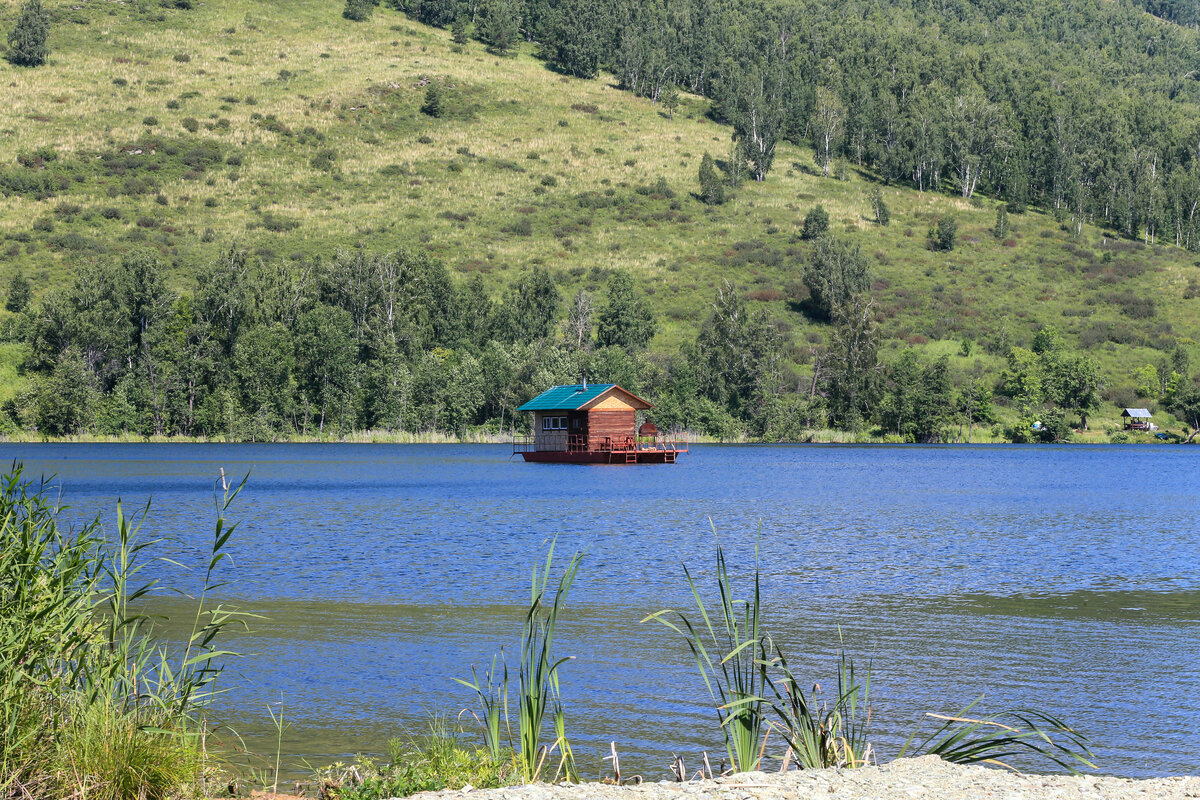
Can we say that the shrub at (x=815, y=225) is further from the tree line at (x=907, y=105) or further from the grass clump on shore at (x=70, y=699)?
the grass clump on shore at (x=70, y=699)

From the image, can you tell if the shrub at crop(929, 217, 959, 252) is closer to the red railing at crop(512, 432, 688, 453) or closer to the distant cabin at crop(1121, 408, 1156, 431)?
the distant cabin at crop(1121, 408, 1156, 431)

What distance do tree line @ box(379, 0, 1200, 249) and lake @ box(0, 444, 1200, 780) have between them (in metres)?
109

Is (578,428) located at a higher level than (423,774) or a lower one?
higher

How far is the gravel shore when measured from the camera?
27.0ft

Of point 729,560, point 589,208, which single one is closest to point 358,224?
point 589,208

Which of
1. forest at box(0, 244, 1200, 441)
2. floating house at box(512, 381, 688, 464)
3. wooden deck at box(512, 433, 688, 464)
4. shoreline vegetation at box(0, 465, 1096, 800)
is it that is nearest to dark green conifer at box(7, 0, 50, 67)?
forest at box(0, 244, 1200, 441)

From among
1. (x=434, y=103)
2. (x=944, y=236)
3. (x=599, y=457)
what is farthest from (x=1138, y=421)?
(x=434, y=103)

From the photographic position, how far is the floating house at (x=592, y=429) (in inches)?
2975

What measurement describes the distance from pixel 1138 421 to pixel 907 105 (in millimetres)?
82650

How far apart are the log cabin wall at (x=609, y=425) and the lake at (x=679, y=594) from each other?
20.5 m

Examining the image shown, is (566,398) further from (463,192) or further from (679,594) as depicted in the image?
(463,192)

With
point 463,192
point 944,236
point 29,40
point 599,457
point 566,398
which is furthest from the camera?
point 29,40

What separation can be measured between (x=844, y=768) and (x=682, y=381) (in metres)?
85.4

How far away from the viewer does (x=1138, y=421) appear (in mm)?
97062
